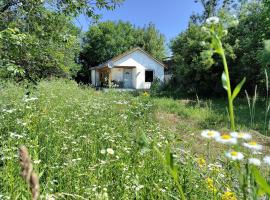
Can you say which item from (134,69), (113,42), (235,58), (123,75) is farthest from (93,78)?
(235,58)

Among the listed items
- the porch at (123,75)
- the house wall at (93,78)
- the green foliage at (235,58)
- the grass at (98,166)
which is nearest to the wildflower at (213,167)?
the grass at (98,166)

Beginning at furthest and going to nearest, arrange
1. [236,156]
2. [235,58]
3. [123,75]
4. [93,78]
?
[93,78] → [123,75] → [235,58] → [236,156]

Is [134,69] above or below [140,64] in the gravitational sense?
below

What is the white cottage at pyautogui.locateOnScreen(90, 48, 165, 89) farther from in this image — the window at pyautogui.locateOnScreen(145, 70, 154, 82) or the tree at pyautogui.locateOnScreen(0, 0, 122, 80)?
the tree at pyautogui.locateOnScreen(0, 0, 122, 80)

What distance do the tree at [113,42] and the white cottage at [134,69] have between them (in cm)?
680

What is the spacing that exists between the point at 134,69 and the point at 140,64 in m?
0.82

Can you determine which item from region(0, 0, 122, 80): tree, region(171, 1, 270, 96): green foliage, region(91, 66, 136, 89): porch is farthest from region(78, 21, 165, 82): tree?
region(0, 0, 122, 80): tree

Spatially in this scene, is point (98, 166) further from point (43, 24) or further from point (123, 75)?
point (123, 75)

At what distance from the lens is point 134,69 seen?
115ft

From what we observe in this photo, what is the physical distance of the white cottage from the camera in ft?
113

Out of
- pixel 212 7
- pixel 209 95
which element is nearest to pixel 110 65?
pixel 212 7

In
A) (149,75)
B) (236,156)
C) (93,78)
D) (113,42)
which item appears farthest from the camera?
(113,42)

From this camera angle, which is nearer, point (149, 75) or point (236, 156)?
point (236, 156)

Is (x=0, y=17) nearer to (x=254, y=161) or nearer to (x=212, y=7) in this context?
(x=254, y=161)
